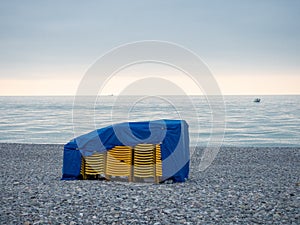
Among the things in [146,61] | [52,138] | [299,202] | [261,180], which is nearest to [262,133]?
[52,138]

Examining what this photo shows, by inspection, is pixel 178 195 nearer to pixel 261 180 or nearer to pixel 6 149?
pixel 261 180

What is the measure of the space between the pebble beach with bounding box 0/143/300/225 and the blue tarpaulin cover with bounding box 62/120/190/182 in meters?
0.76

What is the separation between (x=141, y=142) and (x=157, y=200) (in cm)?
347

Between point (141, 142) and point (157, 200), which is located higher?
point (141, 142)

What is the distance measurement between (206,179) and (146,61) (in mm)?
8291

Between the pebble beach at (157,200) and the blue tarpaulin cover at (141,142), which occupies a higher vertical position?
the blue tarpaulin cover at (141,142)

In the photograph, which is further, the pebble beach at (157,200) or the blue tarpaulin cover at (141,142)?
the blue tarpaulin cover at (141,142)

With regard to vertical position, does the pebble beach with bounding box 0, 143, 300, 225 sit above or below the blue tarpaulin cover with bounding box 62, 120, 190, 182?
below

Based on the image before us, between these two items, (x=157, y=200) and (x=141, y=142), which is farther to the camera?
(x=141, y=142)

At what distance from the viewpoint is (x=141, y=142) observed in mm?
13672

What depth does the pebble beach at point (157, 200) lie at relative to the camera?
889cm

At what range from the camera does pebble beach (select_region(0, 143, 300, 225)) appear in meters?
8.89

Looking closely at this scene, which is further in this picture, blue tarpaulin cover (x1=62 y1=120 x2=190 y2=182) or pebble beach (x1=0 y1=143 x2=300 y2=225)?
blue tarpaulin cover (x1=62 y1=120 x2=190 y2=182)

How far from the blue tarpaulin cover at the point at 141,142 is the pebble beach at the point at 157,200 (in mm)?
761
